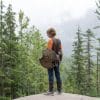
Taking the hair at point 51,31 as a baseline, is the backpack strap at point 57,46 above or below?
below

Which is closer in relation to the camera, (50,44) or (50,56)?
(50,44)

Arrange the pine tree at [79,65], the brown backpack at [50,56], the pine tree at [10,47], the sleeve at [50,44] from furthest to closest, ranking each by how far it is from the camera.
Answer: the pine tree at [79,65] → the pine tree at [10,47] → the brown backpack at [50,56] → the sleeve at [50,44]

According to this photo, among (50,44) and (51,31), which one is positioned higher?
(51,31)

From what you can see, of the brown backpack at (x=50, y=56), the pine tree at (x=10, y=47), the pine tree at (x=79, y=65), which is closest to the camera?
the brown backpack at (x=50, y=56)

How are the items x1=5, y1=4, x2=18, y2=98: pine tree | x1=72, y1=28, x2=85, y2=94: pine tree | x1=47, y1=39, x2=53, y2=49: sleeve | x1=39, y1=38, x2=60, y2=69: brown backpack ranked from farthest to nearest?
x1=72, y1=28, x2=85, y2=94: pine tree, x1=5, y1=4, x2=18, y2=98: pine tree, x1=39, y1=38, x2=60, y2=69: brown backpack, x1=47, y1=39, x2=53, y2=49: sleeve

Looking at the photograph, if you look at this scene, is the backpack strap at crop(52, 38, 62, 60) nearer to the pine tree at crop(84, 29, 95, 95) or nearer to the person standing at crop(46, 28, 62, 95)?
the person standing at crop(46, 28, 62, 95)

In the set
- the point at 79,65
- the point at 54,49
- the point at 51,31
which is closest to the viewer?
the point at 51,31

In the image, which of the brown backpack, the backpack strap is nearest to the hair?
the backpack strap

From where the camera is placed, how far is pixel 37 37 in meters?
56.9

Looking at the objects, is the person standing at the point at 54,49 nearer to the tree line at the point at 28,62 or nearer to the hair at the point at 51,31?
the hair at the point at 51,31

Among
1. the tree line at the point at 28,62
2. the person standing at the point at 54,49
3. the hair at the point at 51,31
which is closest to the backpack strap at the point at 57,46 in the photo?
the person standing at the point at 54,49

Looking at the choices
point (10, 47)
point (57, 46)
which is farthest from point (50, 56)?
point (10, 47)

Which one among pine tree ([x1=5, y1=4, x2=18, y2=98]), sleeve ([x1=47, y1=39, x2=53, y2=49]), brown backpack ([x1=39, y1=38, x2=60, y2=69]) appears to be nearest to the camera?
sleeve ([x1=47, y1=39, x2=53, y2=49])

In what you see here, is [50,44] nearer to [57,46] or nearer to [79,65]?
[57,46]
